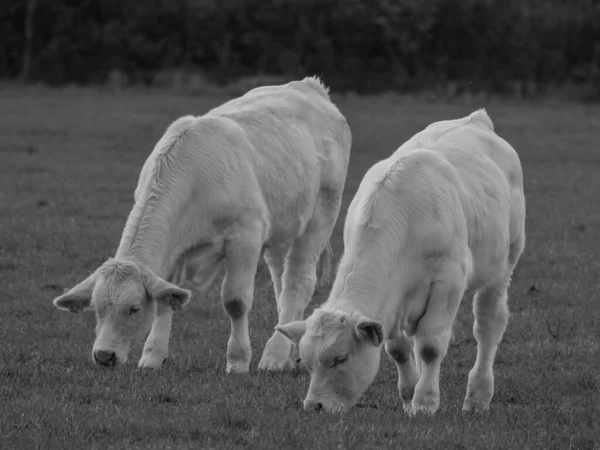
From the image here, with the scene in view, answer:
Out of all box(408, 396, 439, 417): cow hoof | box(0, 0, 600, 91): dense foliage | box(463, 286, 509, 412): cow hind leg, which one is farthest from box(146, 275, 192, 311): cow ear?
box(0, 0, 600, 91): dense foliage

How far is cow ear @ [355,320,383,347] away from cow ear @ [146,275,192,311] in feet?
5.36

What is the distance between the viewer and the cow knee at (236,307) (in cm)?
877

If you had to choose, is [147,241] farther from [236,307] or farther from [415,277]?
[415,277]

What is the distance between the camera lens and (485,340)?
8039 mm

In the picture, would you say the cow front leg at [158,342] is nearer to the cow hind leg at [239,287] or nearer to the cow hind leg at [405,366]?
the cow hind leg at [239,287]

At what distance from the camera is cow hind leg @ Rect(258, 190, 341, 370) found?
997 cm

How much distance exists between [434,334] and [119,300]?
7.18 ft

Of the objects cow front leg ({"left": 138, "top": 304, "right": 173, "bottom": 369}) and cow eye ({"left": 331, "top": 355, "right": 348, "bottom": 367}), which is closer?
cow eye ({"left": 331, "top": 355, "right": 348, "bottom": 367})

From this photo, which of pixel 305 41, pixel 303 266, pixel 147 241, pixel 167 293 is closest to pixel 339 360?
pixel 167 293

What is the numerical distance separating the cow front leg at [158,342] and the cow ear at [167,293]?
895 millimetres

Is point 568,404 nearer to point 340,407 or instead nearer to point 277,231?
point 340,407

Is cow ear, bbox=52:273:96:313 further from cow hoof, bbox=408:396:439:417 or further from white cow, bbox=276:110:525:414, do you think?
cow hoof, bbox=408:396:439:417

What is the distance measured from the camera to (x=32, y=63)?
40.1m

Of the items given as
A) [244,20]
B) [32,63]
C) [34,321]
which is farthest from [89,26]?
[34,321]
